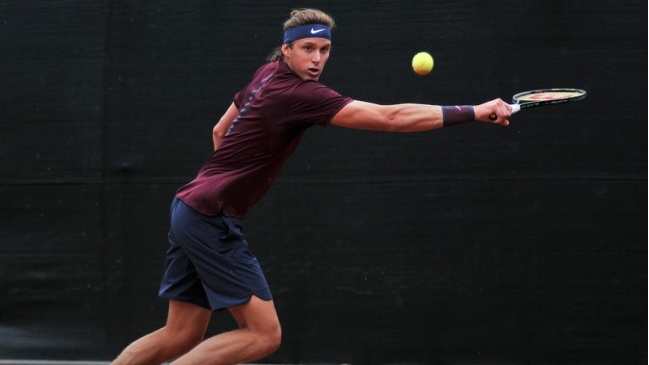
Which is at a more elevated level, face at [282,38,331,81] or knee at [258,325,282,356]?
face at [282,38,331,81]

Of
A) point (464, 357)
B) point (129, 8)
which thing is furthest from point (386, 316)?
point (129, 8)

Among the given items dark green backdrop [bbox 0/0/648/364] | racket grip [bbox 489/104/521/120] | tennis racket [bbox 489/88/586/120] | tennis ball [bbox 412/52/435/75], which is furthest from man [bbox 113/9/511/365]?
dark green backdrop [bbox 0/0/648/364]

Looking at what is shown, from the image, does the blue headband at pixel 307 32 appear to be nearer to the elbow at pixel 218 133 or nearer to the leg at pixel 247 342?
the elbow at pixel 218 133

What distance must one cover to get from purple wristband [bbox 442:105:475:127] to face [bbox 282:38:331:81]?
56 centimetres

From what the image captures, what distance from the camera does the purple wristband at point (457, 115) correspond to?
4.22 m

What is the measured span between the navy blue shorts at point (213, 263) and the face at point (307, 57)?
645 millimetres

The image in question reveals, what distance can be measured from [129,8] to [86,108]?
56cm

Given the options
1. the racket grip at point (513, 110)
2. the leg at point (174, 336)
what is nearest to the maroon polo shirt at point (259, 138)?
the leg at point (174, 336)

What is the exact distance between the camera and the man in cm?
427

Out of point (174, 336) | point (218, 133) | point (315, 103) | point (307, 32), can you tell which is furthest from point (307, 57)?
point (174, 336)

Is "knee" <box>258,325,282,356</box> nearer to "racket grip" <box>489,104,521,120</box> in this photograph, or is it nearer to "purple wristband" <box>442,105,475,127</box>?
"purple wristband" <box>442,105,475,127</box>

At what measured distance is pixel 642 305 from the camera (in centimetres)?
552

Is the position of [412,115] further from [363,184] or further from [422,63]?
[363,184]

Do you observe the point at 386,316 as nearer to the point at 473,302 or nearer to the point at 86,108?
the point at 473,302
